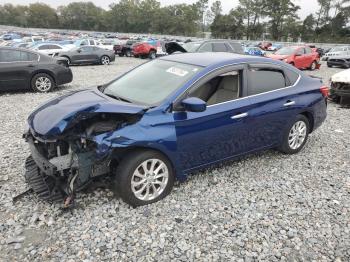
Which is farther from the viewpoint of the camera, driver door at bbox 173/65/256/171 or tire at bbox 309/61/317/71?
tire at bbox 309/61/317/71

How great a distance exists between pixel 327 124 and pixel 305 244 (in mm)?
4827

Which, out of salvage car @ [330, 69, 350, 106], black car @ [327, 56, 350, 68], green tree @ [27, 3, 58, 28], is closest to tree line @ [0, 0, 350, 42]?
green tree @ [27, 3, 58, 28]

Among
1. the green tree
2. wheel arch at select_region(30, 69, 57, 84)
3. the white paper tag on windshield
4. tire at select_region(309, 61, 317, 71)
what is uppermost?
the green tree

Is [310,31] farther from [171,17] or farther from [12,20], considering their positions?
[12,20]

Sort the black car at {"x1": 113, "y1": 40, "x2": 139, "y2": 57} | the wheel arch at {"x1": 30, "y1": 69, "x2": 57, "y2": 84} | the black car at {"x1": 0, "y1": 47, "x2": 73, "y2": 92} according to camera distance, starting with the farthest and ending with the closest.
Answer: the black car at {"x1": 113, "y1": 40, "x2": 139, "y2": 57}, the wheel arch at {"x1": 30, "y1": 69, "x2": 57, "y2": 84}, the black car at {"x1": 0, "y1": 47, "x2": 73, "y2": 92}

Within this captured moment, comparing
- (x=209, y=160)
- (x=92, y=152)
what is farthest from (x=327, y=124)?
(x=92, y=152)

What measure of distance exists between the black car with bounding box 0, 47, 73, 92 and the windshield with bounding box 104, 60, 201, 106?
6.36 meters

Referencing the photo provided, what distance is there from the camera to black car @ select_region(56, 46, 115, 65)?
66.9 ft

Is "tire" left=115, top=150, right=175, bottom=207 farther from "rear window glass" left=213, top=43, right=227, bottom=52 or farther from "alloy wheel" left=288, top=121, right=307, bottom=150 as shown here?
"rear window glass" left=213, top=43, right=227, bottom=52

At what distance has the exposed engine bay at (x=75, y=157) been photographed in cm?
351

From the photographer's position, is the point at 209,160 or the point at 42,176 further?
the point at 209,160

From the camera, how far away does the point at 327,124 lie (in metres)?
7.51

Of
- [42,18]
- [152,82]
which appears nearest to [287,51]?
[152,82]

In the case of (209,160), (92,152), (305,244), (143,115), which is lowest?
(305,244)
